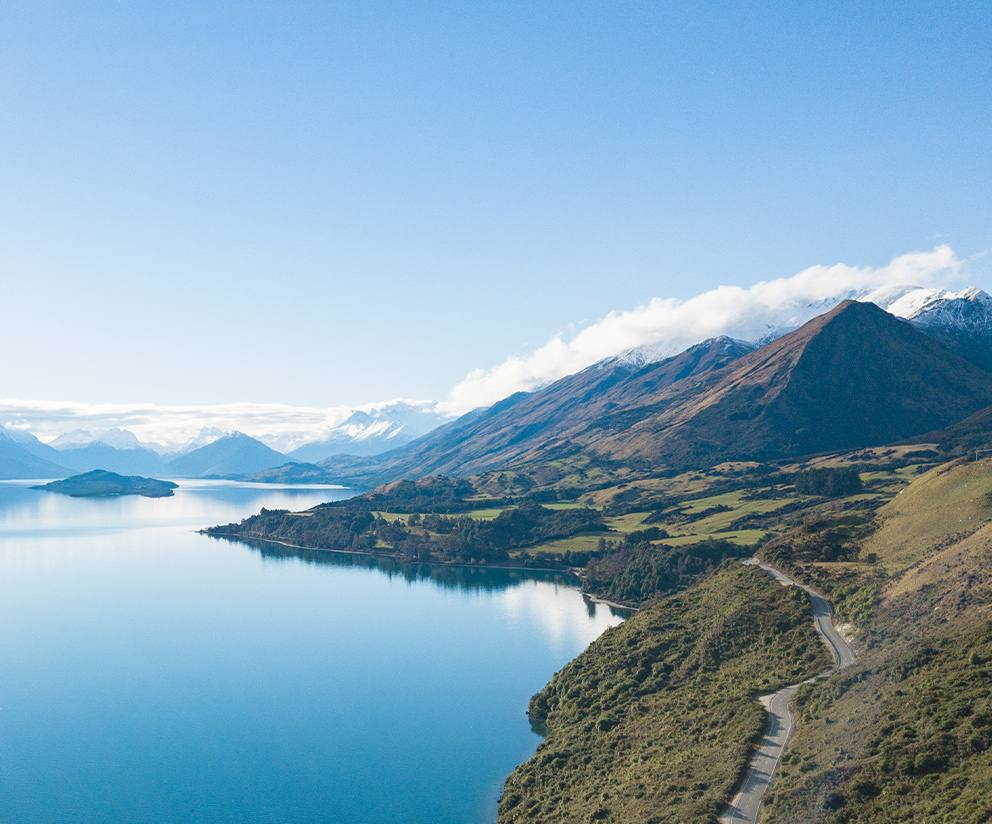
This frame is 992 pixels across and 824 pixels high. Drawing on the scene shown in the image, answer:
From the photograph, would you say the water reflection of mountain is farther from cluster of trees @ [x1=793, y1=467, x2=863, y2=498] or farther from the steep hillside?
the steep hillside

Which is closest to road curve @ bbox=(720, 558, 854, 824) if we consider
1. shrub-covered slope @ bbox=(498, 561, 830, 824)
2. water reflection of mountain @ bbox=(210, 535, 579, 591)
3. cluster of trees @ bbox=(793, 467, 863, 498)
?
shrub-covered slope @ bbox=(498, 561, 830, 824)

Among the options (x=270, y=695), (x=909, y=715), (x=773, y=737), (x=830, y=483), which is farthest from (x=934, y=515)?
(x=830, y=483)

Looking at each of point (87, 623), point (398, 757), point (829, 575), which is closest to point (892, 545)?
point (829, 575)

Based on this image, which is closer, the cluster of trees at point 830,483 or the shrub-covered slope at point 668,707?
the shrub-covered slope at point 668,707

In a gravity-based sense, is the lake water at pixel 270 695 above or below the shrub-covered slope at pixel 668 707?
below

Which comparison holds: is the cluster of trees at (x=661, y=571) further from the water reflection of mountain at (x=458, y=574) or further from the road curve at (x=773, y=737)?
the road curve at (x=773, y=737)

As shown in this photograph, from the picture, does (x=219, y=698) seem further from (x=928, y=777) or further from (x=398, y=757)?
(x=928, y=777)

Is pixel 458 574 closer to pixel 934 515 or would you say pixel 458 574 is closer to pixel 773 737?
pixel 934 515

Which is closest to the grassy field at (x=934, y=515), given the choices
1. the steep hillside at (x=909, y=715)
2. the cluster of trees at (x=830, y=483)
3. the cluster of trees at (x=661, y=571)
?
the steep hillside at (x=909, y=715)
